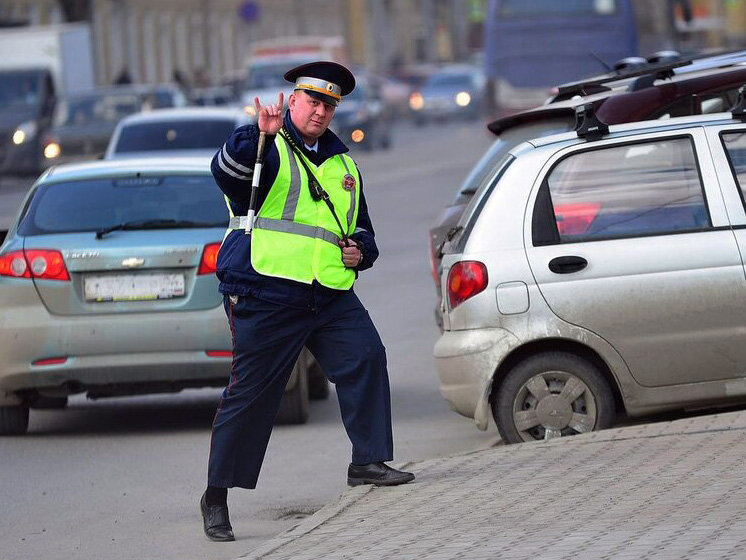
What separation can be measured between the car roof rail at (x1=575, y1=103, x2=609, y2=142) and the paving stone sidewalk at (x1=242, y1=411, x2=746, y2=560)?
1.34 m

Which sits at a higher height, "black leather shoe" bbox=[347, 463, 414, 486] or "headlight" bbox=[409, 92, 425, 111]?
"headlight" bbox=[409, 92, 425, 111]

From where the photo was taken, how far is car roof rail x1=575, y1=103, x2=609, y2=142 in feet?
26.7

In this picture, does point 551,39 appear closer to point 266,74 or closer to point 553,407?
point 266,74

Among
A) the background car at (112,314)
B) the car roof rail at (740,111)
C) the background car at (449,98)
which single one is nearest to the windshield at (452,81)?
the background car at (449,98)

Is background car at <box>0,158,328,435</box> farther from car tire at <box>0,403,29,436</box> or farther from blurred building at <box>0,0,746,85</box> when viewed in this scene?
blurred building at <box>0,0,746,85</box>

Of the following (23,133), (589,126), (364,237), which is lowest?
(364,237)

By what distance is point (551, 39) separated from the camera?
28.9 metres

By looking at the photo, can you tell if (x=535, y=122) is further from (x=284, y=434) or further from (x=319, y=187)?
(x=319, y=187)

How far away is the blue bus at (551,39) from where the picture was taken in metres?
28.4

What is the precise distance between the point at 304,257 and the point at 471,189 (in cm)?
336

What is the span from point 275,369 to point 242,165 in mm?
839

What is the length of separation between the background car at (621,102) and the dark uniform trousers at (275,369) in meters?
1.73

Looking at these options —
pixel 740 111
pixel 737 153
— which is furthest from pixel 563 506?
pixel 740 111

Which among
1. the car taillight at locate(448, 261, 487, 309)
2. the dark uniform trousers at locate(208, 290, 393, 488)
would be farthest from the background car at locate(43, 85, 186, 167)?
the dark uniform trousers at locate(208, 290, 393, 488)
